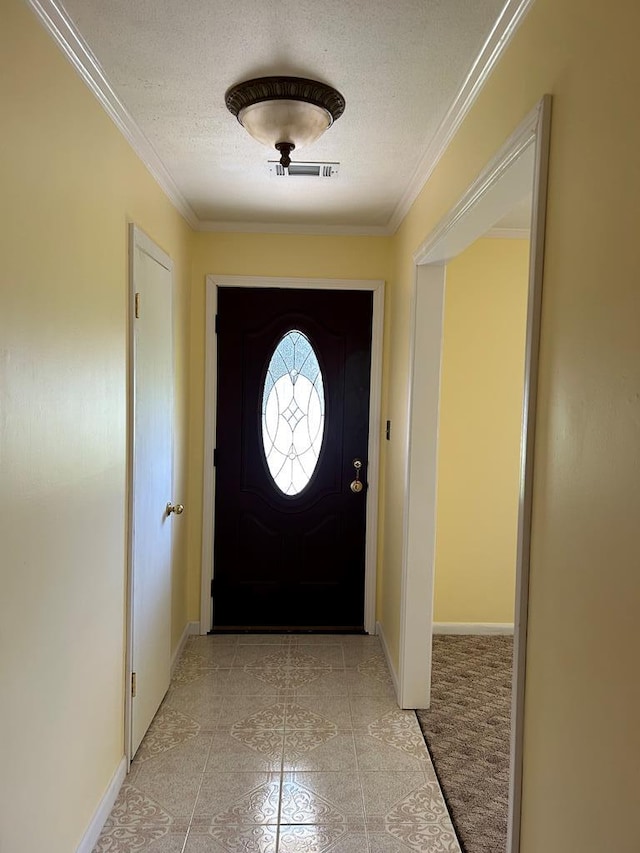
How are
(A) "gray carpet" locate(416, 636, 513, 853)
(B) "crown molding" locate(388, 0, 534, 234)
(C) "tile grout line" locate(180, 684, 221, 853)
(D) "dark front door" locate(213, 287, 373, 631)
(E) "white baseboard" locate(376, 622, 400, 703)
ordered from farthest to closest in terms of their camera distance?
(D) "dark front door" locate(213, 287, 373, 631) < (E) "white baseboard" locate(376, 622, 400, 703) < (A) "gray carpet" locate(416, 636, 513, 853) < (C) "tile grout line" locate(180, 684, 221, 853) < (B) "crown molding" locate(388, 0, 534, 234)

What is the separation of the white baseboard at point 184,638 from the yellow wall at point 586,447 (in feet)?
7.72

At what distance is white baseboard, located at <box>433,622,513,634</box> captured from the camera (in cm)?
396

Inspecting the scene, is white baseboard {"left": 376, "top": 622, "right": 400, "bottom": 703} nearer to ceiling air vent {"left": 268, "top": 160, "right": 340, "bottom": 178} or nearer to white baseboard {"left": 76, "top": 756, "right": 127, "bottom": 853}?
white baseboard {"left": 76, "top": 756, "right": 127, "bottom": 853}

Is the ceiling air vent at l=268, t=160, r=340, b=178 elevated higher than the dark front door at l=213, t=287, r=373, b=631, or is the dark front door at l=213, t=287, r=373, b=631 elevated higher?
the ceiling air vent at l=268, t=160, r=340, b=178

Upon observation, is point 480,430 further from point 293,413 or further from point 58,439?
point 58,439

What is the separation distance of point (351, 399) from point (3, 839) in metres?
2.83

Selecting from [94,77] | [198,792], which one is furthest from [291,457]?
[94,77]

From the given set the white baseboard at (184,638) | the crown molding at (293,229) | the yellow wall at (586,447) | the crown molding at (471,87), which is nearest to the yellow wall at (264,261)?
the crown molding at (293,229)

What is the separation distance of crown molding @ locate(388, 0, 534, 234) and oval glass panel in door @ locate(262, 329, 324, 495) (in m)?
1.23

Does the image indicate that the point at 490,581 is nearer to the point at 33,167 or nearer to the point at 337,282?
the point at 337,282

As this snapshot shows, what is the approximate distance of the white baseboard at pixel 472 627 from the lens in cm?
396

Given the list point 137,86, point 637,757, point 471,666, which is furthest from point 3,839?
point 471,666

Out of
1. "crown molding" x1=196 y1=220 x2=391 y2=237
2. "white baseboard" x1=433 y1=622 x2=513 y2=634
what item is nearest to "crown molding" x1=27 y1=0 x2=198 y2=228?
"crown molding" x1=196 y1=220 x2=391 y2=237

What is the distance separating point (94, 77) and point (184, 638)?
293cm
